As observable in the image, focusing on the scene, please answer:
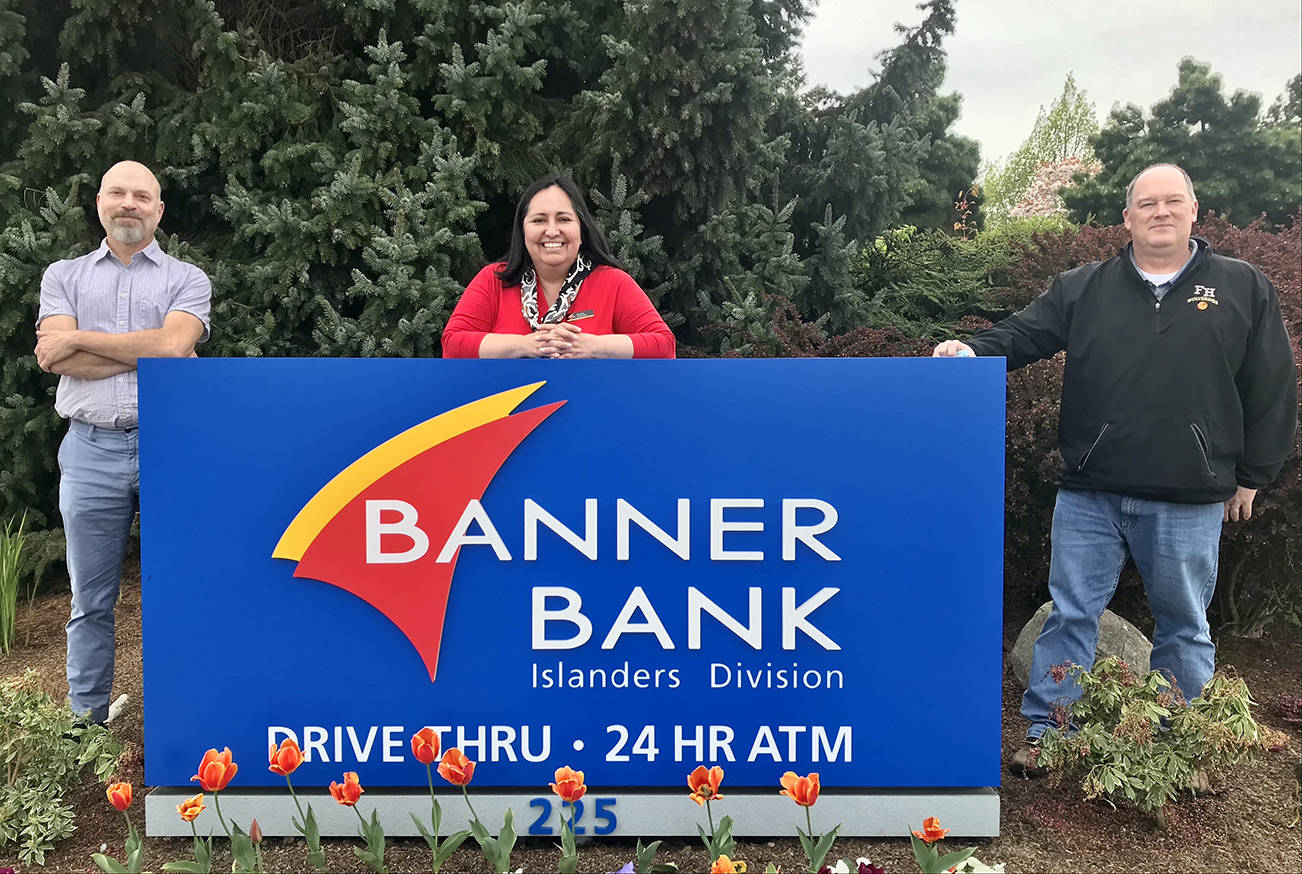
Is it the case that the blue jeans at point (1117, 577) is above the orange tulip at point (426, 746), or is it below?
above

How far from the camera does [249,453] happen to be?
2355mm

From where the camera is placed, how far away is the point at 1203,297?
2.76 meters

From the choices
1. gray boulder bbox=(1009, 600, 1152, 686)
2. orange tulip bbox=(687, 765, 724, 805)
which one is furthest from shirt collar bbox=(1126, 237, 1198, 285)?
orange tulip bbox=(687, 765, 724, 805)

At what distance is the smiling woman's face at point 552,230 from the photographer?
284 centimetres

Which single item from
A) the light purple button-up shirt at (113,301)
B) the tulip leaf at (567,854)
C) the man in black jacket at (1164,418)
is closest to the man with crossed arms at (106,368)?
the light purple button-up shirt at (113,301)

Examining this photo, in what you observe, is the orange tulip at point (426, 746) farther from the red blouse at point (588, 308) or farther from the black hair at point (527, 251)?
the black hair at point (527, 251)

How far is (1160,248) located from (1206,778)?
1739mm

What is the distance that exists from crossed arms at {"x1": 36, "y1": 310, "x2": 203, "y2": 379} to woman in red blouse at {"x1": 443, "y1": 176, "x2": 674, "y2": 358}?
0.92 meters

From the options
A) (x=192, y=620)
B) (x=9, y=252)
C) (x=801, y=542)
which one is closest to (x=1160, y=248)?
(x=801, y=542)

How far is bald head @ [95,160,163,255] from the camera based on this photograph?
116 inches

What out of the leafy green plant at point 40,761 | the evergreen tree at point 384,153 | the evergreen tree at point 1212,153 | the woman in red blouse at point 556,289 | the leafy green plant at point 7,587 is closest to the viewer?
the leafy green plant at point 40,761

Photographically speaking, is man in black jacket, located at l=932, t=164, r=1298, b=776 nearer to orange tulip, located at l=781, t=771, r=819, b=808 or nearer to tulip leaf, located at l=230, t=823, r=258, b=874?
orange tulip, located at l=781, t=771, r=819, b=808

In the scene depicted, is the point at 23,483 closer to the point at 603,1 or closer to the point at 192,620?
the point at 192,620

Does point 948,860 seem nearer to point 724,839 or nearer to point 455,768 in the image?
point 724,839
